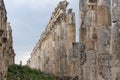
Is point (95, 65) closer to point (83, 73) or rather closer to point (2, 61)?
point (83, 73)

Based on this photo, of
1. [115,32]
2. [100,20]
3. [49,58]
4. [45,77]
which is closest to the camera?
[115,32]

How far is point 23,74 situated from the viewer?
41594mm

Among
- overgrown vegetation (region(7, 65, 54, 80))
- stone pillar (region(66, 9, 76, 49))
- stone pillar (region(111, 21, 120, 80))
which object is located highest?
stone pillar (region(66, 9, 76, 49))

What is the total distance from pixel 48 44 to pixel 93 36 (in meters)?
30.8

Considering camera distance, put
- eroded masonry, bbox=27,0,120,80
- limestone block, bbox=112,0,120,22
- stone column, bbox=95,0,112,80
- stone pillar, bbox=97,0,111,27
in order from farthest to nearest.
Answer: stone pillar, bbox=97,0,111,27
stone column, bbox=95,0,112,80
eroded masonry, bbox=27,0,120,80
limestone block, bbox=112,0,120,22

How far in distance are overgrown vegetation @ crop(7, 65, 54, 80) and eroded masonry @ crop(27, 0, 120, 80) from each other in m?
1.75

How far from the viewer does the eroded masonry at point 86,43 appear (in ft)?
62.5

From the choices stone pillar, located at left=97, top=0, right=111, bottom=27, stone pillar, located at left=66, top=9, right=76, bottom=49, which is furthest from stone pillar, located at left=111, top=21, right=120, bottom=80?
stone pillar, located at left=66, top=9, right=76, bottom=49

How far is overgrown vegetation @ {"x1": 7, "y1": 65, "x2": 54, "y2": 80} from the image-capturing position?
39.2 meters

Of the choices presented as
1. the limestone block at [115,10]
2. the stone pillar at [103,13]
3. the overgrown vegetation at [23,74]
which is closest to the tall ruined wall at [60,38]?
the overgrown vegetation at [23,74]

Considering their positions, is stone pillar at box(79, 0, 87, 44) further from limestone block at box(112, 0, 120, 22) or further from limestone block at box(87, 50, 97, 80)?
limestone block at box(112, 0, 120, 22)

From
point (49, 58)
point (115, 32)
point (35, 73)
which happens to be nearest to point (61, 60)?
point (35, 73)

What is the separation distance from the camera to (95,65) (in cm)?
2578

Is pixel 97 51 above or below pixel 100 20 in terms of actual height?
below
